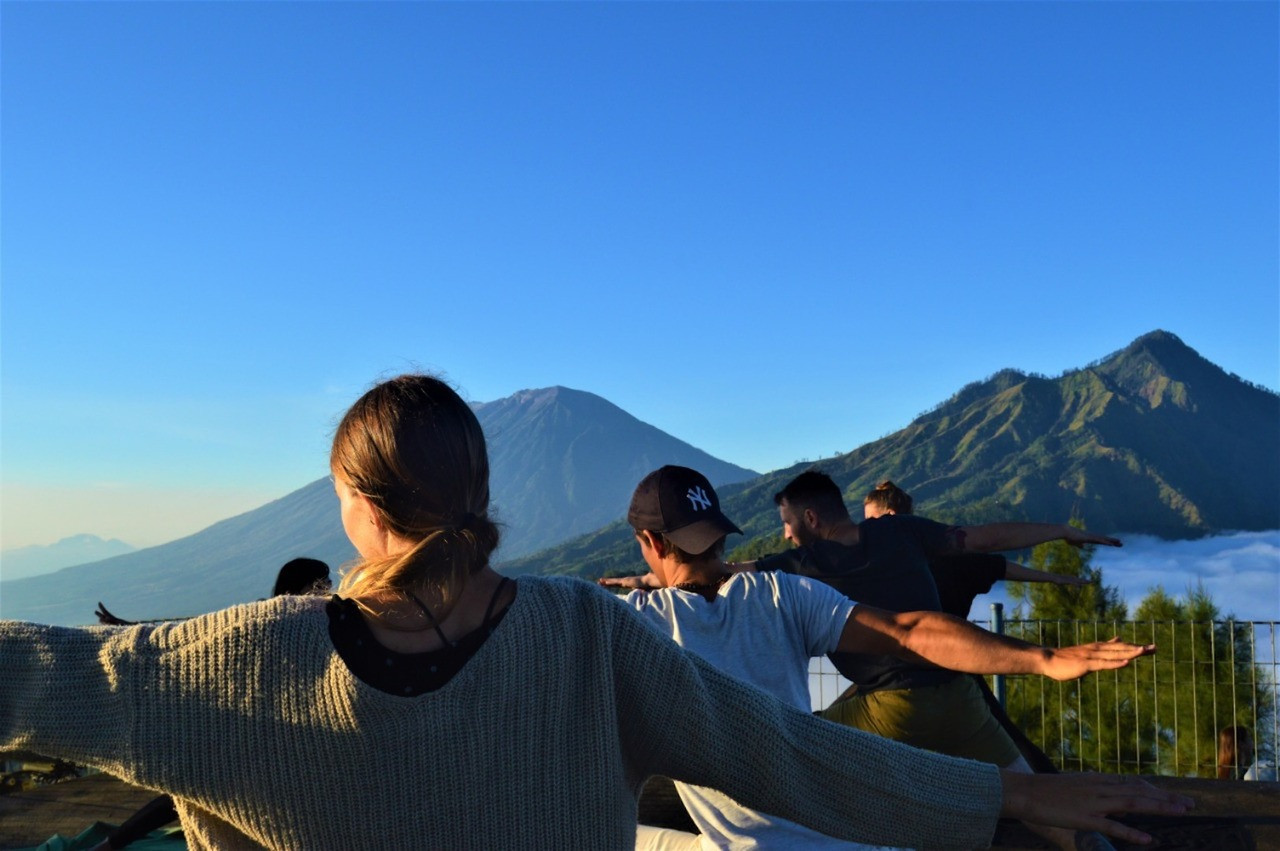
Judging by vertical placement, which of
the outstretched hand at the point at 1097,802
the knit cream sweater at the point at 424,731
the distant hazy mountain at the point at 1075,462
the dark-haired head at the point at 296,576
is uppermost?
the distant hazy mountain at the point at 1075,462

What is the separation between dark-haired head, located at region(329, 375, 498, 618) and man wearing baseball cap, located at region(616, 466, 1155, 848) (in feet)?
3.61

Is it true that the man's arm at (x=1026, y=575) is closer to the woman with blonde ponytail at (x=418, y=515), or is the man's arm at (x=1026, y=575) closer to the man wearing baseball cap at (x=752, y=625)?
the man wearing baseball cap at (x=752, y=625)

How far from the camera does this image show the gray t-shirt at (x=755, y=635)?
275 cm

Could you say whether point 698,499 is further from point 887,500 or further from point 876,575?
point 887,500

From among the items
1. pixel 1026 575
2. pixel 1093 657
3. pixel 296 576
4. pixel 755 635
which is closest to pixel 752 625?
pixel 755 635

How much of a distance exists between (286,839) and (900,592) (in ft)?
10.6

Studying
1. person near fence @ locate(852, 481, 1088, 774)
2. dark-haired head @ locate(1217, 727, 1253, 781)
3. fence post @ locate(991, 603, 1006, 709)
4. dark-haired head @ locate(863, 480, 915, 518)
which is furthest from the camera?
dark-haired head @ locate(1217, 727, 1253, 781)

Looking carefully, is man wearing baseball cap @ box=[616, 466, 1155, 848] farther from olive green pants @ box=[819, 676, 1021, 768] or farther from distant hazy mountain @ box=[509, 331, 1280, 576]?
distant hazy mountain @ box=[509, 331, 1280, 576]

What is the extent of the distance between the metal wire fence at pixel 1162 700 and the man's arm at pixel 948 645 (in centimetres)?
603

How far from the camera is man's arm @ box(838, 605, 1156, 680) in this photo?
2189 mm

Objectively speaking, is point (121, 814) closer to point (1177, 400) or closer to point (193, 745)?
point (193, 745)

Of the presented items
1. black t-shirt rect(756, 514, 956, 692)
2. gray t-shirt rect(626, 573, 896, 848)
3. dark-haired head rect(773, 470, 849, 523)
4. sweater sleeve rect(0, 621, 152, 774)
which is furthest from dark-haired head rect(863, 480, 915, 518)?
sweater sleeve rect(0, 621, 152, 774)

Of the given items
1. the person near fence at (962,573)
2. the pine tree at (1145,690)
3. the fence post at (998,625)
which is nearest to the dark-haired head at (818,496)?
the person near fence at (962,573)

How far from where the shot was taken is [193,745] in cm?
150
